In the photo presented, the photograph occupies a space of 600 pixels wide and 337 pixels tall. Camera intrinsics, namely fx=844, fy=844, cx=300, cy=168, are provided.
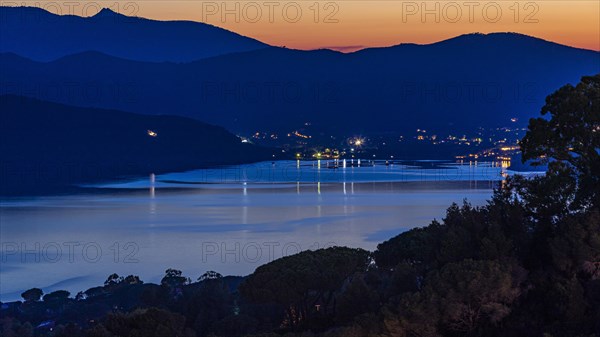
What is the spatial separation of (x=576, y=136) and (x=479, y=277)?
4508mm

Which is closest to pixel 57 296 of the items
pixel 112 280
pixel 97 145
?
pixel 112 280

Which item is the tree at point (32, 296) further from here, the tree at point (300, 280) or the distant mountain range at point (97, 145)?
the distant mountain range at point (97, 145)

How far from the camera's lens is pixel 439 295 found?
11.0 meters

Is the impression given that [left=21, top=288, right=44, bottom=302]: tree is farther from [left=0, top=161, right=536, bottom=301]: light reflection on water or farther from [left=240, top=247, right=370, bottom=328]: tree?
[left=240, top=247, right=370, bottom=328]: tree

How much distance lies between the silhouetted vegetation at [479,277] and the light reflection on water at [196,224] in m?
16.9

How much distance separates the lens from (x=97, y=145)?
137 meters

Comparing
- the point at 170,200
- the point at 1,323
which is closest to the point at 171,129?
the point at 170,200

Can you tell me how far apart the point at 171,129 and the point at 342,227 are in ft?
364

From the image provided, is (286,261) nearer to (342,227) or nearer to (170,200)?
(342,227)

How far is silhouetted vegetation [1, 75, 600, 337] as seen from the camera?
36.0ft

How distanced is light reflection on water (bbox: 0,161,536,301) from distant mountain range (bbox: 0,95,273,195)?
35.0 metres

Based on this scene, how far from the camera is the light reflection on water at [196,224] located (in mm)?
35219

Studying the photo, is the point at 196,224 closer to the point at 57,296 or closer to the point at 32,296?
the point at 32,296

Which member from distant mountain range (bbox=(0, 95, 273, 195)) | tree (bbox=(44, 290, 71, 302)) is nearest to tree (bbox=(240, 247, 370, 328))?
tree (bbox=(44, 290, 71, 302))
